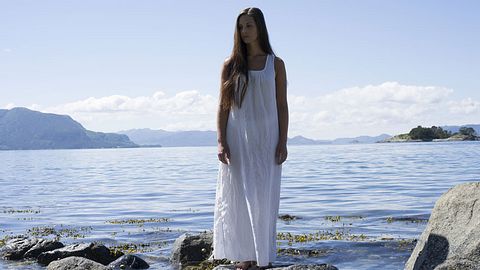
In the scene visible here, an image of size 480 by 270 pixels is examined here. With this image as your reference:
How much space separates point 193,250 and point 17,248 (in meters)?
4.31

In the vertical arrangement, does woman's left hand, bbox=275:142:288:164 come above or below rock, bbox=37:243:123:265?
above

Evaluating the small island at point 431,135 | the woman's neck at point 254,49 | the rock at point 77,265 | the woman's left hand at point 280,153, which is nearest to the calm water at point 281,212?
the rock at point 77,265

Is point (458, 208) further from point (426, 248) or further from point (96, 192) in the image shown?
point (96, 192)

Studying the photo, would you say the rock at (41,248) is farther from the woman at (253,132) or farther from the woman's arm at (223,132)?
the woman's arm at (223,132)

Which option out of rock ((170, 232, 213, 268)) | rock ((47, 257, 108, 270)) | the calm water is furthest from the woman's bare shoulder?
the calm water

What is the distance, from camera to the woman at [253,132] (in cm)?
802

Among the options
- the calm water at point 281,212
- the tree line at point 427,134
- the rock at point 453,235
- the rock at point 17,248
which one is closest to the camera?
the rock at point 453,235

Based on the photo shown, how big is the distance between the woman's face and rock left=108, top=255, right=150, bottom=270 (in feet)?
19.1

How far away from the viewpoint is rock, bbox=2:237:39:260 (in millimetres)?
13375

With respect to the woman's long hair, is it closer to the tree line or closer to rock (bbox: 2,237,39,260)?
rock (bbox: 2,237,39,260)

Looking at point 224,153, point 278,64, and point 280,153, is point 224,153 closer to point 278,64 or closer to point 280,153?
point 280,153

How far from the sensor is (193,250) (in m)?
11.9

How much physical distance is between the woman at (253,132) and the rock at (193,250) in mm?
3687

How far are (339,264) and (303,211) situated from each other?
9.32 meters
